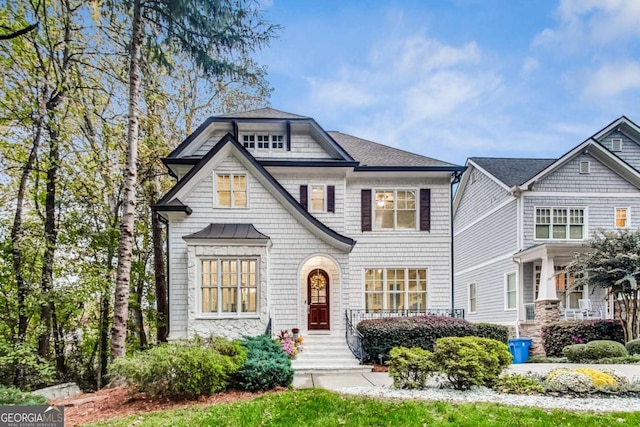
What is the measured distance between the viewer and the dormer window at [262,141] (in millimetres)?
13086

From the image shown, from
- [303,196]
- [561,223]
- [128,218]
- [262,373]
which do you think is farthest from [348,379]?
[561,223]

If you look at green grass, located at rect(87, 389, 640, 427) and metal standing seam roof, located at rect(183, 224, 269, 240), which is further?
metal standing seam roof, located at rect(183, 224, 269, 240)

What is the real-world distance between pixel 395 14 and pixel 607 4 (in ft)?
34.9

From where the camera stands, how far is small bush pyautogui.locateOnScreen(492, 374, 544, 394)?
277 inches

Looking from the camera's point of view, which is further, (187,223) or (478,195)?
(478,195)

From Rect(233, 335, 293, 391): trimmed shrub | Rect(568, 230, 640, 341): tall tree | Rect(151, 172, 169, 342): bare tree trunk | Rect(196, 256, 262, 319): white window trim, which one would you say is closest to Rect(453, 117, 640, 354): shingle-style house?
Rect(568, 230, 640, 341): tall tree

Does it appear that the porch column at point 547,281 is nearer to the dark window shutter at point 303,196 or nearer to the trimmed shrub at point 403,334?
the trimmed shrub at point 403,334

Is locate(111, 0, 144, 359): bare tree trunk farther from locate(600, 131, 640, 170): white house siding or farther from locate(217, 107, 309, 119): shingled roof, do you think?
locate(600, 131, 640, 170): white house siding

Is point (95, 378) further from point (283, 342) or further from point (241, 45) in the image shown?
point (241, 45)

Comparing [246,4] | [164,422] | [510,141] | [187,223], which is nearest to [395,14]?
[246,4]

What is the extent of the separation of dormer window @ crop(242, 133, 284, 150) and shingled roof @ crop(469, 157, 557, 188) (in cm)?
962

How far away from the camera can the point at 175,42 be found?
10320 mm

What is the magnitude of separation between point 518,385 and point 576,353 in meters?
6.31

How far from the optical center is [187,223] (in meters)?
11.3
